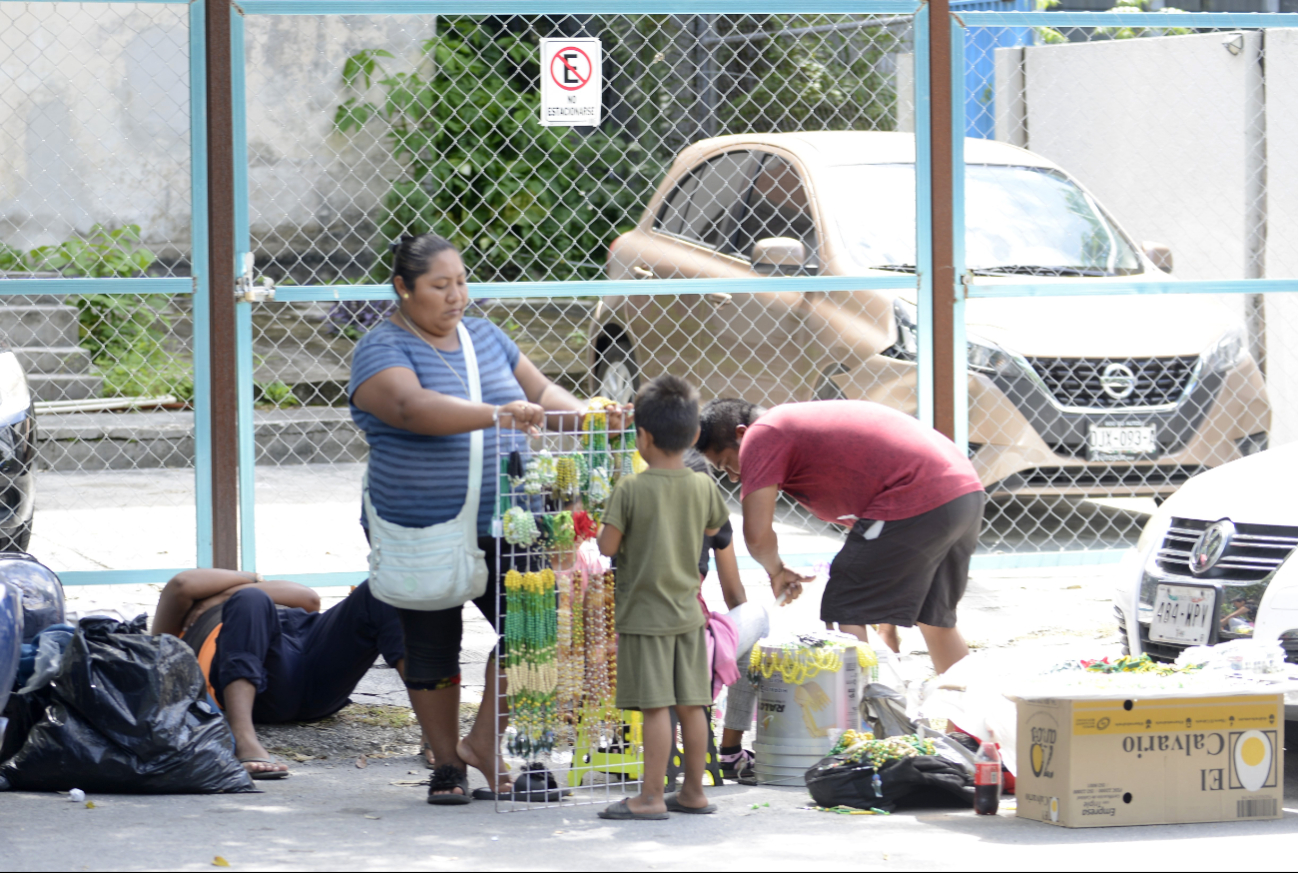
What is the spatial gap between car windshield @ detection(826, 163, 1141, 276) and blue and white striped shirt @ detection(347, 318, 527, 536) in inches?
115

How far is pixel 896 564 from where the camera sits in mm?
4855

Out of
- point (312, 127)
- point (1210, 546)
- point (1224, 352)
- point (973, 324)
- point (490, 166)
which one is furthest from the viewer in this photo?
point (312, 127)

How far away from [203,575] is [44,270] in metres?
6.50

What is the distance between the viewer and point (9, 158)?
10.2 m

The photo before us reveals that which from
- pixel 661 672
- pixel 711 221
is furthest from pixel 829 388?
pixel 661 672

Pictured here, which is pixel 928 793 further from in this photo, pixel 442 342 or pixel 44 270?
pixel 44 270

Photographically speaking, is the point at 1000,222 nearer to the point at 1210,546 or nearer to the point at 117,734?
the point at 1210,546

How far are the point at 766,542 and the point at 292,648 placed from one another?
1.57 m

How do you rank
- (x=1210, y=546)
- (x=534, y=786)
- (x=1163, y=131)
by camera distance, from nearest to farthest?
1. (x=534, y=786)
2. (x=1210, y=546)
3. (x=1163, y=131)

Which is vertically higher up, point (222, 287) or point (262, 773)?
point (222, 287)

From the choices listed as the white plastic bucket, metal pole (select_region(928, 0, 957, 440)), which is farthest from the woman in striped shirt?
metal pole (select_region(928, 0, 957, 440))

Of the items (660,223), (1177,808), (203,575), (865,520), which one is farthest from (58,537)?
(1177,808)

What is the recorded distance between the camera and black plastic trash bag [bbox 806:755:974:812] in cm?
416

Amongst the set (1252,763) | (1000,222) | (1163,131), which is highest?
(1163,131)
